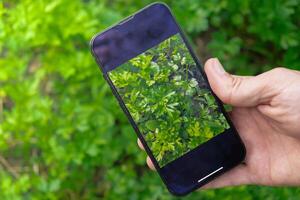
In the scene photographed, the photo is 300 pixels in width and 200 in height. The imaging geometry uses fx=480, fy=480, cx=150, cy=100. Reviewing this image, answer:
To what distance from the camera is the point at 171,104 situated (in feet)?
5.39

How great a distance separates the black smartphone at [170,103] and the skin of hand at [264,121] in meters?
0.06

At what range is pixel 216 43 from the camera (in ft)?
7.22

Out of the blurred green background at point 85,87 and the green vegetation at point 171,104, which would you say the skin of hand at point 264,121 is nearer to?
the green vegetation at point 171,104

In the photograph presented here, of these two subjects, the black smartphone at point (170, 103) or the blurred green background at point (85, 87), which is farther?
the blurred green background at point (85, 87)

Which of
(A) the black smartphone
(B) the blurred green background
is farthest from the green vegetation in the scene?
(B) the blurred green background

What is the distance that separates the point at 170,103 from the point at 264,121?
1.17ft

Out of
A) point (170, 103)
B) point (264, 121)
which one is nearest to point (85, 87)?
point (170, 103)

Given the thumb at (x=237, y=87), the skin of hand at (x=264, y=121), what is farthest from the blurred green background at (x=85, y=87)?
the thumb at (x=237, y=87)

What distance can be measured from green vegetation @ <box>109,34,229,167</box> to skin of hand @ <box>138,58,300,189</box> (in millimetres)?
63

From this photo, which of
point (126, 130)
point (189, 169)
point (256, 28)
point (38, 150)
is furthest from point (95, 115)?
point (256, 28)

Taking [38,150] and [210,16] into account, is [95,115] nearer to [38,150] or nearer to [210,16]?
[38,150]

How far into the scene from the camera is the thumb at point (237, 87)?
1557 mm

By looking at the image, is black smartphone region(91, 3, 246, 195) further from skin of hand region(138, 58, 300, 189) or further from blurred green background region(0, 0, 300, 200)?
blurred green background region(0, 0, 300, 200)

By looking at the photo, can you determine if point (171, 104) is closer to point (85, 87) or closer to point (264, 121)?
point (264, 121)
